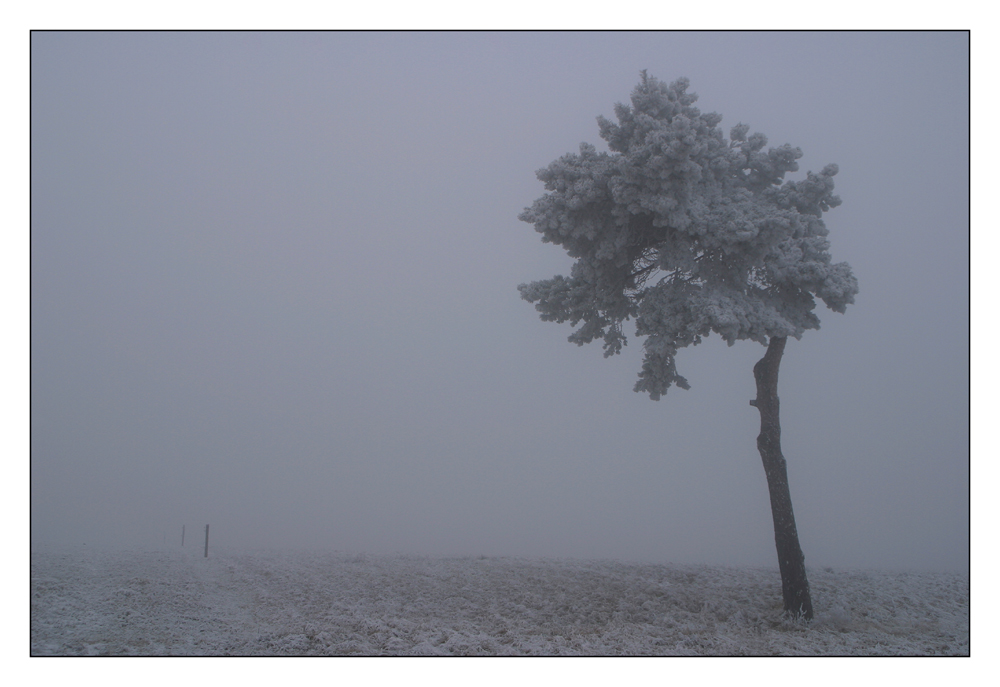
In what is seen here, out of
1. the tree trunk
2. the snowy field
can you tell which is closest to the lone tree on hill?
the tree trunk

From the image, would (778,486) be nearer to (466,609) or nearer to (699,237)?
(699,237)

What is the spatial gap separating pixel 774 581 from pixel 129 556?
55.1ft

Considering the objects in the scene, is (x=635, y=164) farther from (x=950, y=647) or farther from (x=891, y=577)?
(x=891, y=577)

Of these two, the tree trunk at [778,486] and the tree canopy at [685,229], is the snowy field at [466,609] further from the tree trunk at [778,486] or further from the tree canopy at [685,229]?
the tree canopy at [685,229]

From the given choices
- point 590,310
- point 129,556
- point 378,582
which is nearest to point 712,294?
A: point 590,310

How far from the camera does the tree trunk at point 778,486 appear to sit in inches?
518

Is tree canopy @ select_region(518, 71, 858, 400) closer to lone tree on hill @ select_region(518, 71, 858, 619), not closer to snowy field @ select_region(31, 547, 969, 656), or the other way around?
lone tree on hill @ select_region(518, 71, 858, 619)

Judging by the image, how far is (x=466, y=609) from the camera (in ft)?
44.7

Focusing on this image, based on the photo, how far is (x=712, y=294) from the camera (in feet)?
44.1

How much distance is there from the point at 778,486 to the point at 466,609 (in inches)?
275

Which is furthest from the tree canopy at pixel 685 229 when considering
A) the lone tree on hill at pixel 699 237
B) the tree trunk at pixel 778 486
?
the tree trunk at pixel 778 486

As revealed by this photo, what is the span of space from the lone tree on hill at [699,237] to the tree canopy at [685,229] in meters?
0.03

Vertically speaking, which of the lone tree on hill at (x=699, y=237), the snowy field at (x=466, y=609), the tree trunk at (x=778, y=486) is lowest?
the snowy field at (x=466, y=609)

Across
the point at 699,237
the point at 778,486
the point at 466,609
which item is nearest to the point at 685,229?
the point at 699,237
